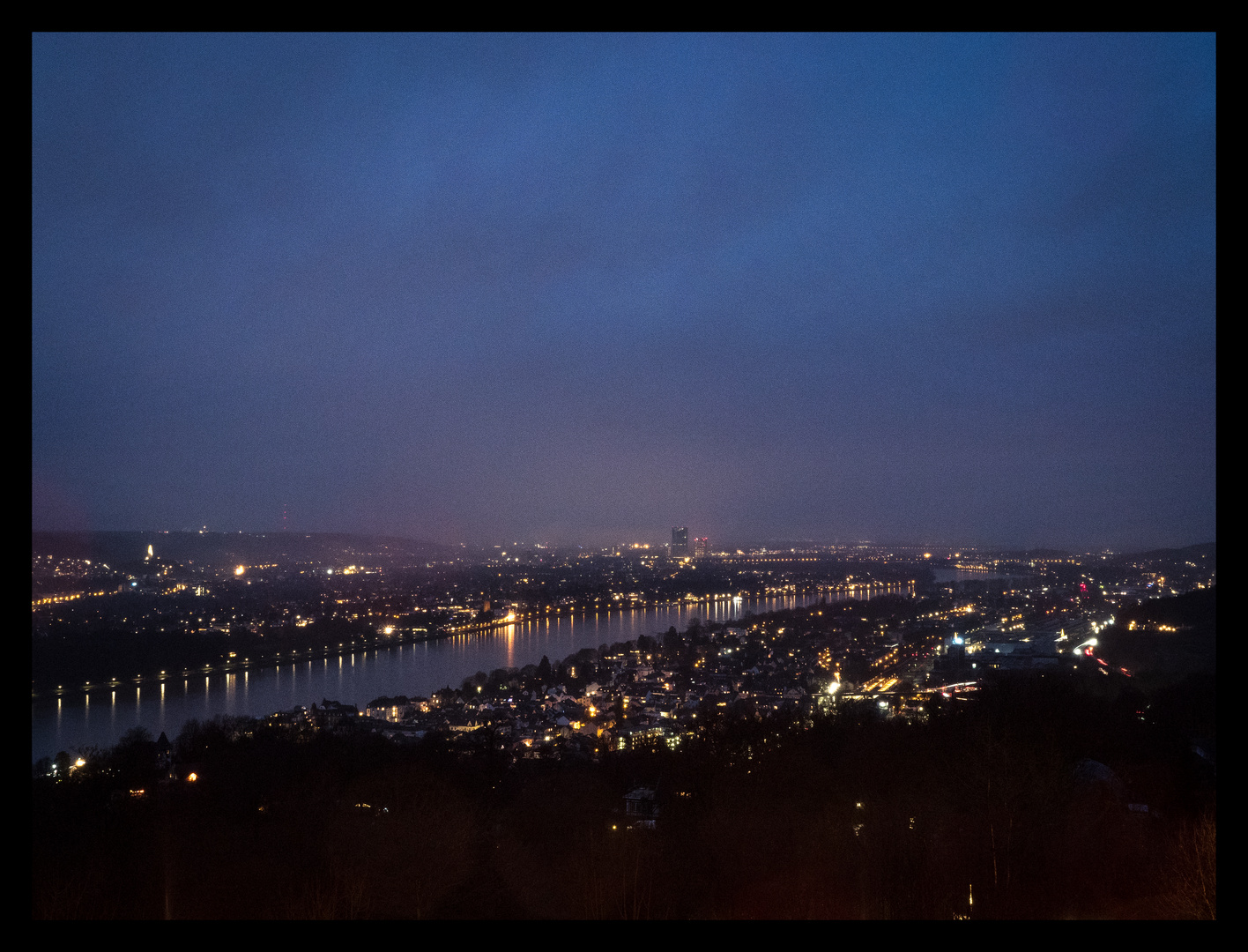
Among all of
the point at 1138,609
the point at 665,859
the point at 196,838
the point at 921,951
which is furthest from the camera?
the point at 1138,609

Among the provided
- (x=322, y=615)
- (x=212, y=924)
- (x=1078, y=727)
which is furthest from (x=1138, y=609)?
(x=322, y=615)

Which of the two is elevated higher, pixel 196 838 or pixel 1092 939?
pixel 1092 939

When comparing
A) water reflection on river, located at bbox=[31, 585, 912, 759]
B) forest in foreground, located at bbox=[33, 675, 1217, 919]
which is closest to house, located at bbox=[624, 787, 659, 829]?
forest in foreground, located at bbox=[33, 675, 1217, 919]

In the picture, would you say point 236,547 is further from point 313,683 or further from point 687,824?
point 687,824

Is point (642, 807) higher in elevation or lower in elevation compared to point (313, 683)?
higher

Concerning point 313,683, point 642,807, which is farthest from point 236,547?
point 642,807
